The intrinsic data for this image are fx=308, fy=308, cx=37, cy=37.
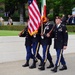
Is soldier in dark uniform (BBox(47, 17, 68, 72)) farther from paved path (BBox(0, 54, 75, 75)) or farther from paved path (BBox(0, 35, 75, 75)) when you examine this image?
paved path (BBox(0, 35, 75, 75))

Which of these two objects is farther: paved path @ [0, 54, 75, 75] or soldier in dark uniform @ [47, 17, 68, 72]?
soldier in dark uniform @ [47, 17, 68, 72]

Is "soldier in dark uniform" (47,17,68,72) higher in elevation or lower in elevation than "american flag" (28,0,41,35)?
lower

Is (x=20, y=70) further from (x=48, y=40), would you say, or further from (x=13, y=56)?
(x=13, y=56)

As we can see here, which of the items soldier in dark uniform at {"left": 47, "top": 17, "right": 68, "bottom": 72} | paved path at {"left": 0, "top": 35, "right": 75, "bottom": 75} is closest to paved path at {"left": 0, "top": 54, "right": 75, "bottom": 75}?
paved path at {"left": 0, "top": 35, "right": 75, "bottom": 75}

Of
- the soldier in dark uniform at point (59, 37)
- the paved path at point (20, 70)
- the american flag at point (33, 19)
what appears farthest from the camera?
the american flag at point (33, 19)

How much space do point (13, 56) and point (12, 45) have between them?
44 cm

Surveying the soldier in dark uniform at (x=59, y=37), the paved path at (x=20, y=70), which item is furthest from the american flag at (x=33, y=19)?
the paved path at (x=20, y=70)

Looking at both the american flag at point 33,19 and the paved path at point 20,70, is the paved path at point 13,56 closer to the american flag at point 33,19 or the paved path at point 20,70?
the paved path at point 20,70

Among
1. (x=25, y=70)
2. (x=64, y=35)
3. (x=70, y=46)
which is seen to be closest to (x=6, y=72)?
(x=25, y=70)

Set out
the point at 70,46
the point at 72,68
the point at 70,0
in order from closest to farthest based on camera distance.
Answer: the point at 72,68 < the point at 70,46 < the point at 70,0

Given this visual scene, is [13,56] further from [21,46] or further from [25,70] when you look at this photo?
[25,70]

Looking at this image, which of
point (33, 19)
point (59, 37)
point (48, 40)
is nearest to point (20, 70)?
point (48, 40)

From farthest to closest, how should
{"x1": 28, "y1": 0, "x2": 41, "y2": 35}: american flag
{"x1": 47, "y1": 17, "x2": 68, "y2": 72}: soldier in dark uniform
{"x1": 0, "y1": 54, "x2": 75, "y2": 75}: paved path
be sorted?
{"x1": 28, "y1": 0, "x2": 41, "y2": 35}: american flag → {"x1": 47, "y1": 17, "x2": 68, "y2": 72}: soldier in dark uniform → {"x1": 0, "y1": 54, "x2": 75, "y2": 75}: paved path

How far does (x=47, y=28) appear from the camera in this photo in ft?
32.7
